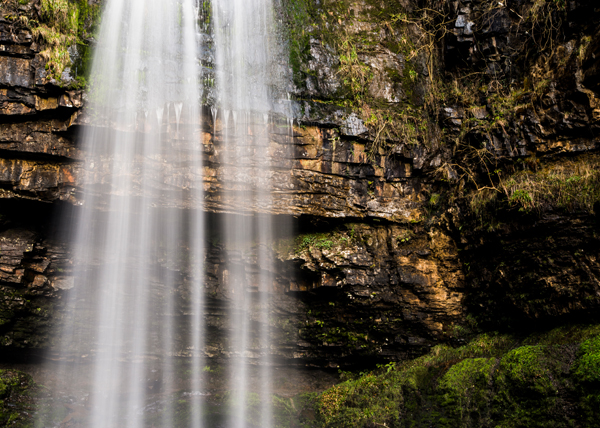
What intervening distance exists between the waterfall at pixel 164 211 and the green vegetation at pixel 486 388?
2021 mm

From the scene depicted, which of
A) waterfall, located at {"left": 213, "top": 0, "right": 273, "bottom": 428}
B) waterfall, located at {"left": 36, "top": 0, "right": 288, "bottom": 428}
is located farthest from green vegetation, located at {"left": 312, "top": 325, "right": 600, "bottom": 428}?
waterfall, located at {"left": 213, "top": 0, "right": 273, "bottom": 428}

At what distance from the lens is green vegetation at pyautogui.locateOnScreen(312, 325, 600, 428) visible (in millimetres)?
5000

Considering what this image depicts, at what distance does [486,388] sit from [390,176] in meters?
4.46

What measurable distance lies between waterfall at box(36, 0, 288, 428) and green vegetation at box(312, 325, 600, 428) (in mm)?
2021

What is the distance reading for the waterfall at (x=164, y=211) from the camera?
7.53 meters

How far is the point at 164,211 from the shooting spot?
8.16 m

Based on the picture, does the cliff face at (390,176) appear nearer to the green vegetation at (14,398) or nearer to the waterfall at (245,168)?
the waterfall at (245,168)

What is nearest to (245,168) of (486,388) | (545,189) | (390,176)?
(390,176)

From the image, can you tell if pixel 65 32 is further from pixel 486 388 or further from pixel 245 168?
pixel 486 388

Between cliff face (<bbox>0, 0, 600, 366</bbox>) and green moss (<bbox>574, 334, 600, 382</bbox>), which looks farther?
cliff face (<bbox>0, 0, 600, 366</bbox>)

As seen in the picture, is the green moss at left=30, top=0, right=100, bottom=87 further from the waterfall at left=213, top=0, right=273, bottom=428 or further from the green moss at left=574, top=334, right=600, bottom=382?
the green moss at left=574, top=334, right=600, bottom=382

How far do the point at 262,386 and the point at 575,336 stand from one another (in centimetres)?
606

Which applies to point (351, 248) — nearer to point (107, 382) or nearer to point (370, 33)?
point (370, 33)

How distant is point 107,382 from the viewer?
8.09 metres
